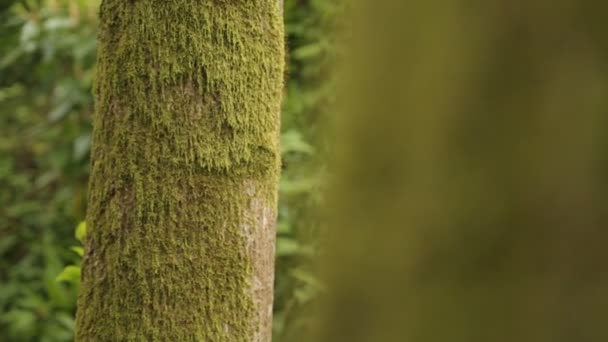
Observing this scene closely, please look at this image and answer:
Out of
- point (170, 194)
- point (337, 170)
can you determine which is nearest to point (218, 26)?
point (170, 194)

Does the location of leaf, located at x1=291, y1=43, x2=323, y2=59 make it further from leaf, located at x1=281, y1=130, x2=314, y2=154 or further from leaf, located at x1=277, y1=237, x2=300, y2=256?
leaf, located at x1=277, y1=237, x2=300, y2=256

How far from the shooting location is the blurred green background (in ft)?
10.2

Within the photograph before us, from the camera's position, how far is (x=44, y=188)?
3887 millimetres

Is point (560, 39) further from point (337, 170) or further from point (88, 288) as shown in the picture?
point (88, 288)

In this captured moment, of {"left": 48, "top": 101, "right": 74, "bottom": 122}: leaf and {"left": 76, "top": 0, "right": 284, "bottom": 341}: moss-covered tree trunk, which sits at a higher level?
{"left": 48, "top": 101, "right": 74, "bottom": 122}: leaf

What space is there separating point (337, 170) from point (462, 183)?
79mm

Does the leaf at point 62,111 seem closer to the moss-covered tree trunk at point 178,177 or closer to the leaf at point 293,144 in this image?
the leaf at point 293,144

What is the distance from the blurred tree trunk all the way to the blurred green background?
237 cm

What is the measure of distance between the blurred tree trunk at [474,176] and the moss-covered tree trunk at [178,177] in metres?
1.14

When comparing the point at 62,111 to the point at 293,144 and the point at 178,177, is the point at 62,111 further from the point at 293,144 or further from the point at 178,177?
the point at 178,177

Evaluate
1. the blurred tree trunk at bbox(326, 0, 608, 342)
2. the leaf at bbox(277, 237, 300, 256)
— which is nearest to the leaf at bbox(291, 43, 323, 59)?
the leaf at bbox(277, 237, 300, 256)

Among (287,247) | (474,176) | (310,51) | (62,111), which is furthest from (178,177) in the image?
(62,111)

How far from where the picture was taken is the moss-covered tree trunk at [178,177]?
1617 millimetres

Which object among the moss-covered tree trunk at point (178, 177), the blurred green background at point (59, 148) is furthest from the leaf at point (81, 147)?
the moss-covered tree trunk at point (178, 177)
